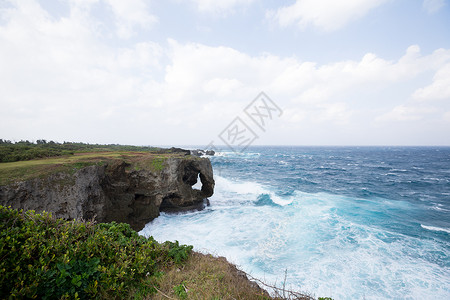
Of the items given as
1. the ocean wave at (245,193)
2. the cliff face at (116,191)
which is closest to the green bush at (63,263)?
the cliff face at (116,191)

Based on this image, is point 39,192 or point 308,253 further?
point 308,253

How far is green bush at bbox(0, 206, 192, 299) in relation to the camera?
10.7ft

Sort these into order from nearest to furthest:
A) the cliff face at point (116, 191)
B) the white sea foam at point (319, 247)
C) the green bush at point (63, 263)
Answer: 1. the green bush at point (63, 263)
2. the white sea foam at point (319, 247)
3. the cliff face at point (116, 191)

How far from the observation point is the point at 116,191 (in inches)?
564

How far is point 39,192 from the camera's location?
973cm

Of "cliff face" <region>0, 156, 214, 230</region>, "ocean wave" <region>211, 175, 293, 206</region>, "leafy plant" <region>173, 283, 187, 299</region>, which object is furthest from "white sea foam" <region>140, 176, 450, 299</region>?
"leafy plant" <region>173, 283, 187, 299</region>

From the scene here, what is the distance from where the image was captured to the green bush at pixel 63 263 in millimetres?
3262

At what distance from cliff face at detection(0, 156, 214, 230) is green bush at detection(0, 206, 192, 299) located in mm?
5525

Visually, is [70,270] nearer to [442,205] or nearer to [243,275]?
[243,275]

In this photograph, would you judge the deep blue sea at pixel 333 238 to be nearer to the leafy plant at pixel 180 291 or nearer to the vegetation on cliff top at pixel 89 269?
the vegetation on cliff top at pixel 89 269

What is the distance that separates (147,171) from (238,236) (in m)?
9.35

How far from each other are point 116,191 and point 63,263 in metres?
11.9

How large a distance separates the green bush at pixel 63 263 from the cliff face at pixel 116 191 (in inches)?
218

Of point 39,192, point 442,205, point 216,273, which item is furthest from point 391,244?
point 39,192
